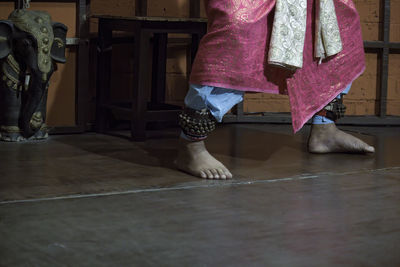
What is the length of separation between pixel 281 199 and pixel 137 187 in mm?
486

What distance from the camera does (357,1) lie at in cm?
441

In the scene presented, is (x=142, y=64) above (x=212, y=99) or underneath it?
above

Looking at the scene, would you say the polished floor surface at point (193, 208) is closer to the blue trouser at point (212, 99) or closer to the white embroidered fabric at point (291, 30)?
the blue trouser at point (212, 99)

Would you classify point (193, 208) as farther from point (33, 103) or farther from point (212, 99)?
point (33, 103)

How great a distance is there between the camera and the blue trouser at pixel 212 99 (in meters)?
2.69

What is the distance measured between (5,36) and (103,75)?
2.10ft

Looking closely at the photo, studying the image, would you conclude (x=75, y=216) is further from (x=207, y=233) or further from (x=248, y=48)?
(x=248, y=48)

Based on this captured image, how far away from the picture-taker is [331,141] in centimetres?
329

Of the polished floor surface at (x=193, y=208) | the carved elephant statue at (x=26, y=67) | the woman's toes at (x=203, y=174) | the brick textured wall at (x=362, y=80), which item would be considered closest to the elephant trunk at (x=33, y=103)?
the carved elephant statue at (x=26, y=67)

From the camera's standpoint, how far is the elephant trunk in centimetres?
345

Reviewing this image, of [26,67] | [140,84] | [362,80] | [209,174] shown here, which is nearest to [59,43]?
[26,67]

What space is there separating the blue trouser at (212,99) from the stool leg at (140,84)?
943 millimetres

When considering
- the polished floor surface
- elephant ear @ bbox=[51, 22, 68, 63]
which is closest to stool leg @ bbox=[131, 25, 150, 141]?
the polished floor surface

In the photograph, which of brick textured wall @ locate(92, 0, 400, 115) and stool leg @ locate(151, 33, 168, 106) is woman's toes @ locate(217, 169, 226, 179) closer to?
stool leg @ locate(151, 33, 168, 106)
